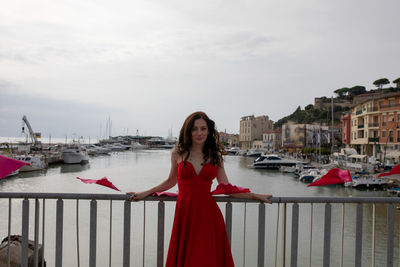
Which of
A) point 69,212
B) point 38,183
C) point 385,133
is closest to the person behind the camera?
point 69,212

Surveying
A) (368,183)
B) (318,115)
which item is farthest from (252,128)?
(368,183)

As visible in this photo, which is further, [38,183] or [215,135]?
[38,183]

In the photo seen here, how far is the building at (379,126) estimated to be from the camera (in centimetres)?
3950

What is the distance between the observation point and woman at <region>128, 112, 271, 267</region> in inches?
105

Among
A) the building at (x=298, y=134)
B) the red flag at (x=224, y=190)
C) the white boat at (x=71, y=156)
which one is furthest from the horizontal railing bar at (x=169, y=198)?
the building at (x=298, y=134)

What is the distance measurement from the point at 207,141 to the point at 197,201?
1.87 ft

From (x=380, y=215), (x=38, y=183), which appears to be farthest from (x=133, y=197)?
(x=38, y=183)

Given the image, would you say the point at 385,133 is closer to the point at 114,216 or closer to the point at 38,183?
the point at 114,216

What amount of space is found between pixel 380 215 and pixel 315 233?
537cm

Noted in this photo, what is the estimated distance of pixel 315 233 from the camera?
52.4ft

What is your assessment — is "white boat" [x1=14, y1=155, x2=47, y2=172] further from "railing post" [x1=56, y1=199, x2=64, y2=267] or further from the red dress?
the red dress

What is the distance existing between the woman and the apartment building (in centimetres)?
3964

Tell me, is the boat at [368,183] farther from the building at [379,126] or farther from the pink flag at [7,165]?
the pink flag at [7,165]

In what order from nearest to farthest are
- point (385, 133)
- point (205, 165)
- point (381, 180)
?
point (205, 165) → point (381, 180) → point (385, 133)
